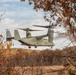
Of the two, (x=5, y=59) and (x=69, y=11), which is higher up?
(x=69, y=11)

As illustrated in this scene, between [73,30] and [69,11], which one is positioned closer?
[69,11]

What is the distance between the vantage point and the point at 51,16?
51.1ft

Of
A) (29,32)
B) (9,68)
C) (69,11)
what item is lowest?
(29,32)

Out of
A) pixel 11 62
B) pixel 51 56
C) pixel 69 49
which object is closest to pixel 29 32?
pixel 51 56

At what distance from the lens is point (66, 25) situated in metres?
15.4

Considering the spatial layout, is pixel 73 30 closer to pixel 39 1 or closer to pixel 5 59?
pixel 39 1

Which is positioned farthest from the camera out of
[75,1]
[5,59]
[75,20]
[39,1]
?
[39,1]

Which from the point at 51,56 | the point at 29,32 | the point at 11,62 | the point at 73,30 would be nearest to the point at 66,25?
the point at 73,30

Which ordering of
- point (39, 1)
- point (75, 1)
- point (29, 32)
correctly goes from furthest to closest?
1. point (29, 32)
2. point (39, 1)
3. point (75, 1)

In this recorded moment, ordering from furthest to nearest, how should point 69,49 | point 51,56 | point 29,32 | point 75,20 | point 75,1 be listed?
point 29,32 < point 51,56 < point 69,49 < point 75,20 < point 75,1

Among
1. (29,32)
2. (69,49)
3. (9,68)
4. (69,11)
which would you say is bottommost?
(29,32)

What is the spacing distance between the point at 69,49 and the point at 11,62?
8.61 metres

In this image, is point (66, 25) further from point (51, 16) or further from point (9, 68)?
point (9, 68)

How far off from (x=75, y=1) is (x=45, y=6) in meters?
1.98
